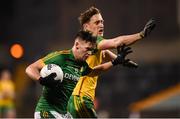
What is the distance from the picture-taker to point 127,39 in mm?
8094

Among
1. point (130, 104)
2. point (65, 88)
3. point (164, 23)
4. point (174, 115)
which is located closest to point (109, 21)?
point (164, 23)

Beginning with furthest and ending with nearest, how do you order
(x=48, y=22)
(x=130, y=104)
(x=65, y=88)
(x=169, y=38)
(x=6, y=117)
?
(x=48, y=22)
(x=169, y=38)
(x=130, y=104)
(x=6, y=117)
(x=65, y=88)

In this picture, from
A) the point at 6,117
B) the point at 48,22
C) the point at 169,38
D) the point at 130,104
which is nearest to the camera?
the point at 6,117

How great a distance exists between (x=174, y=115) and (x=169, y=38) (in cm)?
734

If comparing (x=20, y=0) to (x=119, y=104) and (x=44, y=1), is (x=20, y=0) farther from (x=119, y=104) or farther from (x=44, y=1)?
(x=119, y=104)

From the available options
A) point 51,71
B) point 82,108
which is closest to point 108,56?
point 82,108

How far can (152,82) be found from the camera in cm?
2570

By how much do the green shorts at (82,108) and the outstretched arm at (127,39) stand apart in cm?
99

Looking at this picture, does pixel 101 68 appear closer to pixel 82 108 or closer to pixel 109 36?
pixel 82 108

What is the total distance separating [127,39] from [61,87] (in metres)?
1.04

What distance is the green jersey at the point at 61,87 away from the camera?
25.2 ft

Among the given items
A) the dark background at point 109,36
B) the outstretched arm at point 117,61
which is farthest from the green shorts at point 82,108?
the dark background at point 109,36

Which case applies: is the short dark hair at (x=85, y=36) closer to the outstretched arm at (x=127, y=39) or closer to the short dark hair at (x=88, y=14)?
the outstretched arm at (x=127, y=39)

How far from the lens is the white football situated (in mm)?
7461
